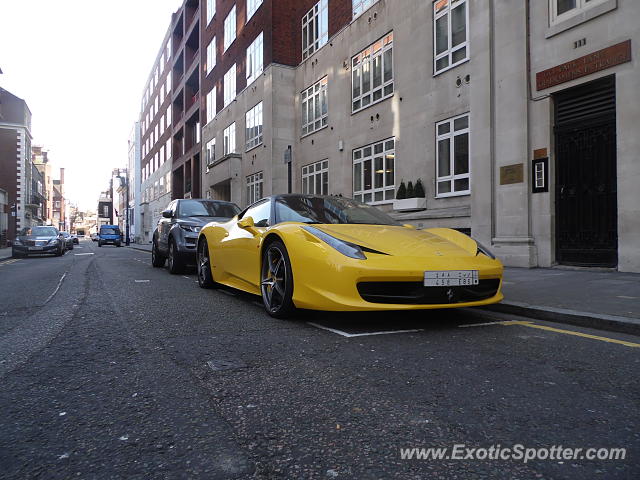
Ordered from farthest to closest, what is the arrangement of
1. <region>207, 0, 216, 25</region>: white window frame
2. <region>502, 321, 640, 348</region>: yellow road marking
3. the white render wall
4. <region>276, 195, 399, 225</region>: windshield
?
<region>207, 0, 216, 25</region>: white window frame
the white render wall
<region>276, 195, 399, 225</region>: windshield
<region>502, 321, 640, 348</region>: yellow road marking

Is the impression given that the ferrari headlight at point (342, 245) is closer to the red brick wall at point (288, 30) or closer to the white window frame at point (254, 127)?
the red brick wall at point (288, 30)

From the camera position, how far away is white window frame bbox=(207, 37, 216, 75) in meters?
30.2

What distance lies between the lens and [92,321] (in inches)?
170

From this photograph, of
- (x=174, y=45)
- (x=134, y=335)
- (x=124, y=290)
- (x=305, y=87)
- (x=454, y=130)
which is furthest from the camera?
(x=174, y=45)

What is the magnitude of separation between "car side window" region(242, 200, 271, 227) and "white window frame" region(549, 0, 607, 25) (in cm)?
743

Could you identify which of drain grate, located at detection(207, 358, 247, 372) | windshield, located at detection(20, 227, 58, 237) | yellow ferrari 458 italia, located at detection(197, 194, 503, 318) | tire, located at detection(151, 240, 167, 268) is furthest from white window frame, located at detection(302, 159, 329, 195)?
drain grate, located at detection(207, 358, 247, 372)

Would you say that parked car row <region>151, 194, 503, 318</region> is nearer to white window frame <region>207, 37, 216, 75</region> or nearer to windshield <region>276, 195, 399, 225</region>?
windshield <region>276, 195, 399, 225</region>

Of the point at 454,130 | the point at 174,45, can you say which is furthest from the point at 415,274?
the point at 174,45

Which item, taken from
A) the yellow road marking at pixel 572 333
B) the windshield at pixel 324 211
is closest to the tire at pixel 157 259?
the windshield at pixel 324 211

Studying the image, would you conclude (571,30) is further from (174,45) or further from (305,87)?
(174,45)

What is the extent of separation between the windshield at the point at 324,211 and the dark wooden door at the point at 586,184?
5254 mm

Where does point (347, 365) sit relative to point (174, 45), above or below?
below

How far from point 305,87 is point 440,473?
19.8 m

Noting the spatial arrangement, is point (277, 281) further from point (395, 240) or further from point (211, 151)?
point (211, 151)
